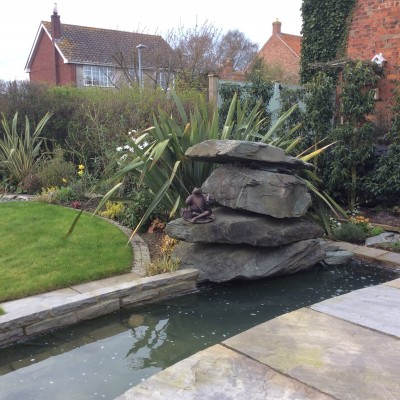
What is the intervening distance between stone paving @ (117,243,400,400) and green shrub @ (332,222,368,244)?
9.40ft

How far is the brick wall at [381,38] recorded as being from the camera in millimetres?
7672

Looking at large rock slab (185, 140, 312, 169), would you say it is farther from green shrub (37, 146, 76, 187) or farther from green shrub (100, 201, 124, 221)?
green shrub (37, 146, 76, 187)

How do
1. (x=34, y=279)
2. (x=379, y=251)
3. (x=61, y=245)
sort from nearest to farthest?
(x=34, y=279), (x=61, y=245), (x=379, y=251)

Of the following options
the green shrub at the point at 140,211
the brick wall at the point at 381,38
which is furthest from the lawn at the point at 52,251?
the brick wall at the point at 381,38

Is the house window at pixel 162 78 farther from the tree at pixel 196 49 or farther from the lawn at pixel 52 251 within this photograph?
the lawn at pixel 52 251

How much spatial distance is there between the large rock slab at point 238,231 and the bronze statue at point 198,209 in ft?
0.19

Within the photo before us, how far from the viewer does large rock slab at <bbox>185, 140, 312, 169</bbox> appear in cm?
438

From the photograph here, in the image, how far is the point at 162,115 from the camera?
17.4ft

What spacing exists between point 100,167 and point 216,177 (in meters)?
3.90

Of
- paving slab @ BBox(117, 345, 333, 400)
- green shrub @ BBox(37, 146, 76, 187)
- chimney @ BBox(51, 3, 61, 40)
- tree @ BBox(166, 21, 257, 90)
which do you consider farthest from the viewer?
chimney @ BBox(51, 3, 61, 40)

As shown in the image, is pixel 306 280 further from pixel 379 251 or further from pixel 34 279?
pixel 34 279

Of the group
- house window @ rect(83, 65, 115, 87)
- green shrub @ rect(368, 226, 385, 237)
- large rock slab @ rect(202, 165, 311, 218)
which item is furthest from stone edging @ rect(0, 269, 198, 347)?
house window @ rect(83, 65, 115, 87)

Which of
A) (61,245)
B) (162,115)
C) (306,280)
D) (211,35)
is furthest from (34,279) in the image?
(211,35)

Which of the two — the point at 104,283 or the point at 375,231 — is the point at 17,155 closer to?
the point at 104,283
